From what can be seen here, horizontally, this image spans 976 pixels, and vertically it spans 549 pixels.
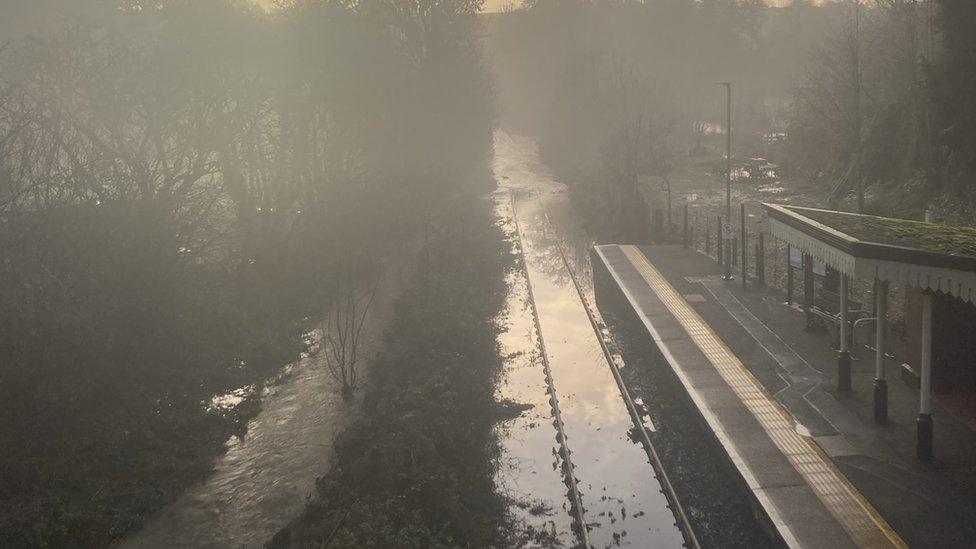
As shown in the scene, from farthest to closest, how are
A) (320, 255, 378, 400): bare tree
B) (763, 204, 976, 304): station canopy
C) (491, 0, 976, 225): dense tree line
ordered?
(491, 0, 976, 225): dense tree line < (320, 255, 378, 400): bare tree < (763, 204, 976, 304): station canopy

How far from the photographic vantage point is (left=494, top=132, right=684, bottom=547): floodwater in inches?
523

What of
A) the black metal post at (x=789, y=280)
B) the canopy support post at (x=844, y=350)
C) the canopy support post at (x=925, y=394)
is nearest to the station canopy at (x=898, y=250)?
the canopy support post at (x=925, y=394)

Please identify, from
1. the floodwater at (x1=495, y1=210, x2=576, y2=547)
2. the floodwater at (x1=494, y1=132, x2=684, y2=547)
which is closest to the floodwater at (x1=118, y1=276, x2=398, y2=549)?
the floodwater at (x1=495, y1=210, x2=576, y2=547)

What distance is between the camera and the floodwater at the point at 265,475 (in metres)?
13.7

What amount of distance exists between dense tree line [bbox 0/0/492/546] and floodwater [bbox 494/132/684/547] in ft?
22.0

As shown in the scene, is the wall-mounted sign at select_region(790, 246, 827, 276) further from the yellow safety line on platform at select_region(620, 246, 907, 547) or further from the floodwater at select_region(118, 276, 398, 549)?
the floodwater at select_region(118, 276, 398, 549)

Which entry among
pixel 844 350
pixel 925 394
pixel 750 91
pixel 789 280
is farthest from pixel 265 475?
pixel 750 91

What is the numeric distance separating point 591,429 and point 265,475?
253 inches

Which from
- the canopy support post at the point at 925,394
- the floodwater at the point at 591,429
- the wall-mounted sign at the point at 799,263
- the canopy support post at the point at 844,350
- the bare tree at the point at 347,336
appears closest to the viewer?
the canopy support post at the point at 925,394

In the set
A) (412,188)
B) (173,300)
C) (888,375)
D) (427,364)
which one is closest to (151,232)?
(173,300)

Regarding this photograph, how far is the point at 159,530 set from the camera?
13.9m

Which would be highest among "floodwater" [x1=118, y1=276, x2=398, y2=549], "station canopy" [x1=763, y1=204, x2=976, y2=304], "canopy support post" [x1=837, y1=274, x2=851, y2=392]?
"station canopy" [x1=763, y1=204, x2=976, y2=304]

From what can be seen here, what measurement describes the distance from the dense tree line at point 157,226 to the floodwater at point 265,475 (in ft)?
1.58

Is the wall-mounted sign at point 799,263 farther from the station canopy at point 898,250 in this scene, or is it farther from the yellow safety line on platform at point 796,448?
the station canopy at point 898,250
